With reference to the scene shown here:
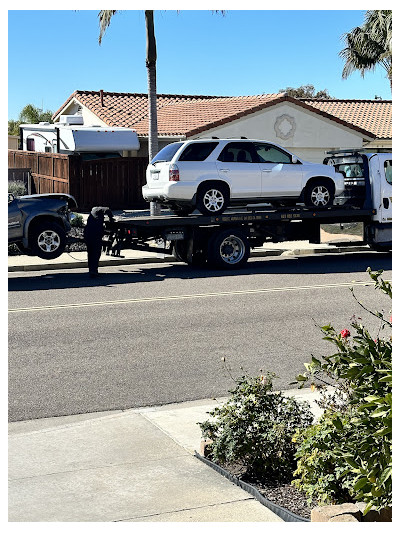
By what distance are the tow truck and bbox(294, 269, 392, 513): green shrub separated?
499 inches

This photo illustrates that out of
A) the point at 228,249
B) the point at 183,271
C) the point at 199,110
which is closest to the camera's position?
the point at 183,271

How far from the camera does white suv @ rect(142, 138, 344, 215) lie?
60.3 ft

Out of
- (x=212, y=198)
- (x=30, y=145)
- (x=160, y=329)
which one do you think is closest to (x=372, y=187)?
(x=212, y=198)

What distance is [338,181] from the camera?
19.9 m

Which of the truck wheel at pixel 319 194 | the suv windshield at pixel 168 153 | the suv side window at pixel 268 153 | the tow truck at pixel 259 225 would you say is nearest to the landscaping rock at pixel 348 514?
→ the tow truck at pixel 259 225

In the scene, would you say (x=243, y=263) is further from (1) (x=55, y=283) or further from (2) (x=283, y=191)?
(1) (x=55, y=283)

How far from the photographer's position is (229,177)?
18.7m

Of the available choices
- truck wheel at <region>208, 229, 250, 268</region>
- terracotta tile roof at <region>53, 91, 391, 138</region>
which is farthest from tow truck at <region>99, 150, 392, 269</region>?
terracotta tile roof at <region>53, 91, 391, 138</region>

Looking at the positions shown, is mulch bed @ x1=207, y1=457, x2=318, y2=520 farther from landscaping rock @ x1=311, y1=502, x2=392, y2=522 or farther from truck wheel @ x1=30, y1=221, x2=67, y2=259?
truck wheel @ x1=30, y1=221, x2=67, y2=259

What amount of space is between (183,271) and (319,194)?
380 cm

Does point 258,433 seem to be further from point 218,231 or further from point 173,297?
point 218,231

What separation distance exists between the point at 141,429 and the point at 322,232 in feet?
45.1

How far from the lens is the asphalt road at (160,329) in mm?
9203

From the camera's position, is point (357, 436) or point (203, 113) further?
point (203, 113)
